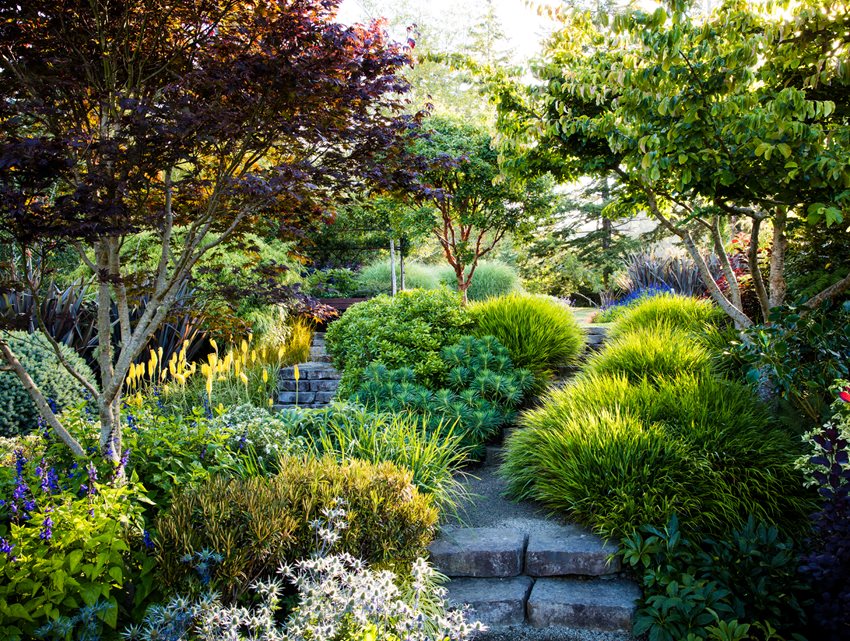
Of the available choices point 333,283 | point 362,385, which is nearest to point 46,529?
point 362,385

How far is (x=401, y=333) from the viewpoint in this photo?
19.8 ft

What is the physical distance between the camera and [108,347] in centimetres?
321

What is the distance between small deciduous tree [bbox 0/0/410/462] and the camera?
2.77m

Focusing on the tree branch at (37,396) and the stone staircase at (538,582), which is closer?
the tree branch at (37,396)

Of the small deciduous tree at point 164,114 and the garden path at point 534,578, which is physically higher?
the small deciduous tree at point 164,114

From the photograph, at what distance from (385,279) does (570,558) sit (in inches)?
391

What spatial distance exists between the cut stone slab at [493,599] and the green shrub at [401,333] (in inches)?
97.4

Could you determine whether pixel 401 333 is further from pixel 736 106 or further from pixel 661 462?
pixel 736 106

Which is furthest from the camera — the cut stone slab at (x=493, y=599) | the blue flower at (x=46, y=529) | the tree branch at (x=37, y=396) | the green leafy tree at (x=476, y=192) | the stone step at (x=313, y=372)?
the green leafy tree at (x=476, y=192)

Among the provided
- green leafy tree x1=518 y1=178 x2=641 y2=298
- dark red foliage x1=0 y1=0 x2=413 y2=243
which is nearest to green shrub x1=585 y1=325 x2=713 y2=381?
dark red foliage x1=0 y1=0 x2=413 y2=243

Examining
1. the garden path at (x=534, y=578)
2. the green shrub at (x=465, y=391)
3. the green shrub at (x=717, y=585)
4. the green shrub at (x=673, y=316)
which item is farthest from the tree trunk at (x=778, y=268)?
the garden path at (x=534, y=578)

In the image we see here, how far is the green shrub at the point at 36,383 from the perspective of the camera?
15.8 feet

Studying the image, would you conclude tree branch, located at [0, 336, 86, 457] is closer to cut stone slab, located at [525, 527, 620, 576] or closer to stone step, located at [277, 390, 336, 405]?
cut stone slab, located at [525, 527, 620, 576]

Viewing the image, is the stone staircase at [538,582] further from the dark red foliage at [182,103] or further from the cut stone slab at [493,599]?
the dark red foliage at [182,103]
